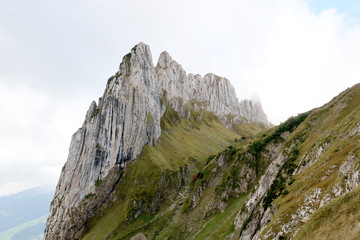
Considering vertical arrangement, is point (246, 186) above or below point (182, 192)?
below

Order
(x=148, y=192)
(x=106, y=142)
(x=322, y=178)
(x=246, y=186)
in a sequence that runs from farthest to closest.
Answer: (x=106, y=142) < (x=148, y=192) < (x=246, y=186) < (x=322, y=178)

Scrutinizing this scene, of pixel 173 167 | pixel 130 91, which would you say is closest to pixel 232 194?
pixel 173 167

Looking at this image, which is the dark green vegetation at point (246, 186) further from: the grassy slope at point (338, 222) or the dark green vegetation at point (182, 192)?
the dark green vegetation at point (182, 192)

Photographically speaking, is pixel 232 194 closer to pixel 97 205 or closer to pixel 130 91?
pixel 97 205

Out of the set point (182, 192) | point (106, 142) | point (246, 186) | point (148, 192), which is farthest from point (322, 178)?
point (106, 142)

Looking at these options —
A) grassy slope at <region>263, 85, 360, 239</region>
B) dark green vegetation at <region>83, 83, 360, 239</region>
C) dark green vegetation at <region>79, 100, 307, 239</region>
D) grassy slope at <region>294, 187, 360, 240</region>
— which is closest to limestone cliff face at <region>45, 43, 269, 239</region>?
dark green vegetation at <region>79, 100, 307, 239</region>

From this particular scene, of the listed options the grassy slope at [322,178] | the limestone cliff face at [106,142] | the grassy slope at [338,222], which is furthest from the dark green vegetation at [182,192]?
the grassy slope at [338,222]

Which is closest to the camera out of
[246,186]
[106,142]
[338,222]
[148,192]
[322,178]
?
[338,222]

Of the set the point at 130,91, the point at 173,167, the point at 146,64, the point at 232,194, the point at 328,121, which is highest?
the point at 146,64

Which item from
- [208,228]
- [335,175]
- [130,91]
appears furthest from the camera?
[130,91]

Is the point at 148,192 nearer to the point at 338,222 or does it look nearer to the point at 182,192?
the point at 182,192

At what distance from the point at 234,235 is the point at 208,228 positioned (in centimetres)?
1412

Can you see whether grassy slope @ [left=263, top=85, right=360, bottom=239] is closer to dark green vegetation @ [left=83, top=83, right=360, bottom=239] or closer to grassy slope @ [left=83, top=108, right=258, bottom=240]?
dark green vegetation @ [left=83, top=83, right=360, bottom=239]

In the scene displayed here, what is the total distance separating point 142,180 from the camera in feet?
379
